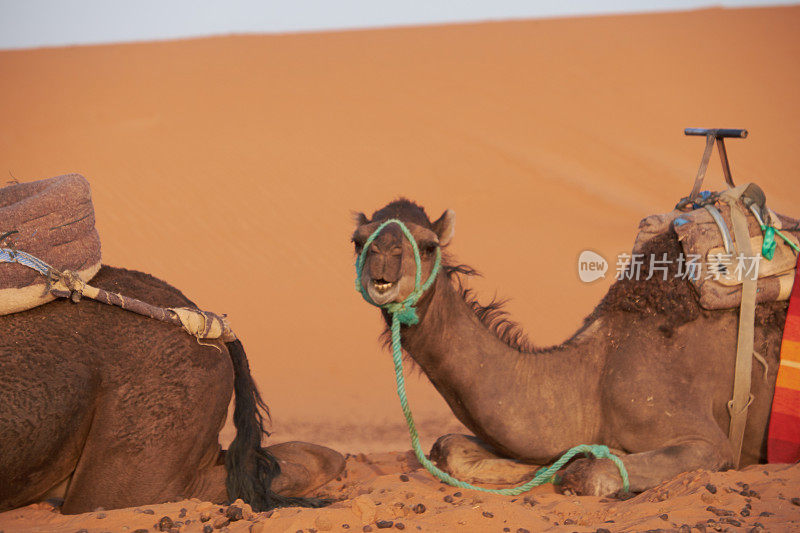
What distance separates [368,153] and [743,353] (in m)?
17.6

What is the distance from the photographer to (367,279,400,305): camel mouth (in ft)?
13.5

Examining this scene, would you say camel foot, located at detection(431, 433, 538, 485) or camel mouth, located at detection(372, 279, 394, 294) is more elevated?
camel mouth, located at detection(372, 279, 394, 294)

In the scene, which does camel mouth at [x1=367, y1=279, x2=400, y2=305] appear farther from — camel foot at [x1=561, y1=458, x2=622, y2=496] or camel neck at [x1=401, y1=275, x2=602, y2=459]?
camel foot at [x1=561, y1=458, x2=622, y2=496]

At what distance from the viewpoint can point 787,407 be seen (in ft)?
15.9

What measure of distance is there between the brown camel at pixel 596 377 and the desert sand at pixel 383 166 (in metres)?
0.29

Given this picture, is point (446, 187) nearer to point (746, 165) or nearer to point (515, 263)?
point (515, 263)

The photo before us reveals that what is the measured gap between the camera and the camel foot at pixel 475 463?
15.9ft

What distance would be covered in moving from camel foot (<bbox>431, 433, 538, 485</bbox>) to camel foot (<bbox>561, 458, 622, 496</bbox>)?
15.9 inches

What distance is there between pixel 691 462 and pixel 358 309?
8.70m

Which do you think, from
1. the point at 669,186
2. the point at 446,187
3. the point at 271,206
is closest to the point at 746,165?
the point at 669,186

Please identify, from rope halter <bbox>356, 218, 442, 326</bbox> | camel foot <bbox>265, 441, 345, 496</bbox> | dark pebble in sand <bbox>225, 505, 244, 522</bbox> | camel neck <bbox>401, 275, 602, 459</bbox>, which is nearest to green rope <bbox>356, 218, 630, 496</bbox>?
rope halter <bbox>356, 218, 442, 326</bbox>

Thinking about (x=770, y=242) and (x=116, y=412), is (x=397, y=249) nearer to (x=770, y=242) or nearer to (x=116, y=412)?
(x=116, y=412)

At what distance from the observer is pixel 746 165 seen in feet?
70.4

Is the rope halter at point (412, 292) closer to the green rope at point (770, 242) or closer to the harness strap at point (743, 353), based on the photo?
the harness strap at point (743, 353)
